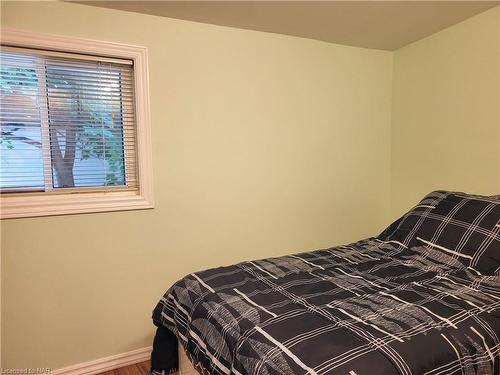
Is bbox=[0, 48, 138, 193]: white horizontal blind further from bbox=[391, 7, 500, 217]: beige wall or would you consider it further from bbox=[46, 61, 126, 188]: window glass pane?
bbox=[391, 7, 500, 217]: beige wall

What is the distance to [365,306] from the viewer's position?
4.34 ft

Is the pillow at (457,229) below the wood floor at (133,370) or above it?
above

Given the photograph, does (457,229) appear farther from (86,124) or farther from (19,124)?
(19,124)

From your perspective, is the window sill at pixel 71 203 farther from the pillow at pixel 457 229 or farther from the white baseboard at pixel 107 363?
the pillow at pixel 457 229

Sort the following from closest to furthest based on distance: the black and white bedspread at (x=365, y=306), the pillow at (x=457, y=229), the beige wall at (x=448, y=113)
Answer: the black and white bedspread at (x=365, y=306) < the pillow at (x=457, y=229) < the beige wall at (x=448, y=113)

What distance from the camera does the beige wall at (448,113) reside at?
2168 millimetres

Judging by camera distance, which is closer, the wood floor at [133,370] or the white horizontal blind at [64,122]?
the white horizontal blind at [64,122]

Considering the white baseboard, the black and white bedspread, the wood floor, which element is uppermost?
the black and white bedspread

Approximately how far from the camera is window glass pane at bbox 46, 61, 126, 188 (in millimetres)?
1953

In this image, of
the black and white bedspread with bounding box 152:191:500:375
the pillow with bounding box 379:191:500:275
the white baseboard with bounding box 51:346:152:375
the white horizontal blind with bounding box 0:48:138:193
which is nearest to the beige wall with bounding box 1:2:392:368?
the white baseboard with bounding box 51:346:152:375

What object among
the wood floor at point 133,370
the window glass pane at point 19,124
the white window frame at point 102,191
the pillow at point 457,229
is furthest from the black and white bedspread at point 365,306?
the window glass pane at point 19,124

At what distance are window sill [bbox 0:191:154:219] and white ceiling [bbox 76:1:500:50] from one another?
107cm

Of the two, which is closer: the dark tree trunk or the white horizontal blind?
the white horizontal blind

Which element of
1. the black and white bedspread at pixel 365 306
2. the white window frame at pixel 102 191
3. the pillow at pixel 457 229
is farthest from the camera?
the white window frame at pixel 102 191
